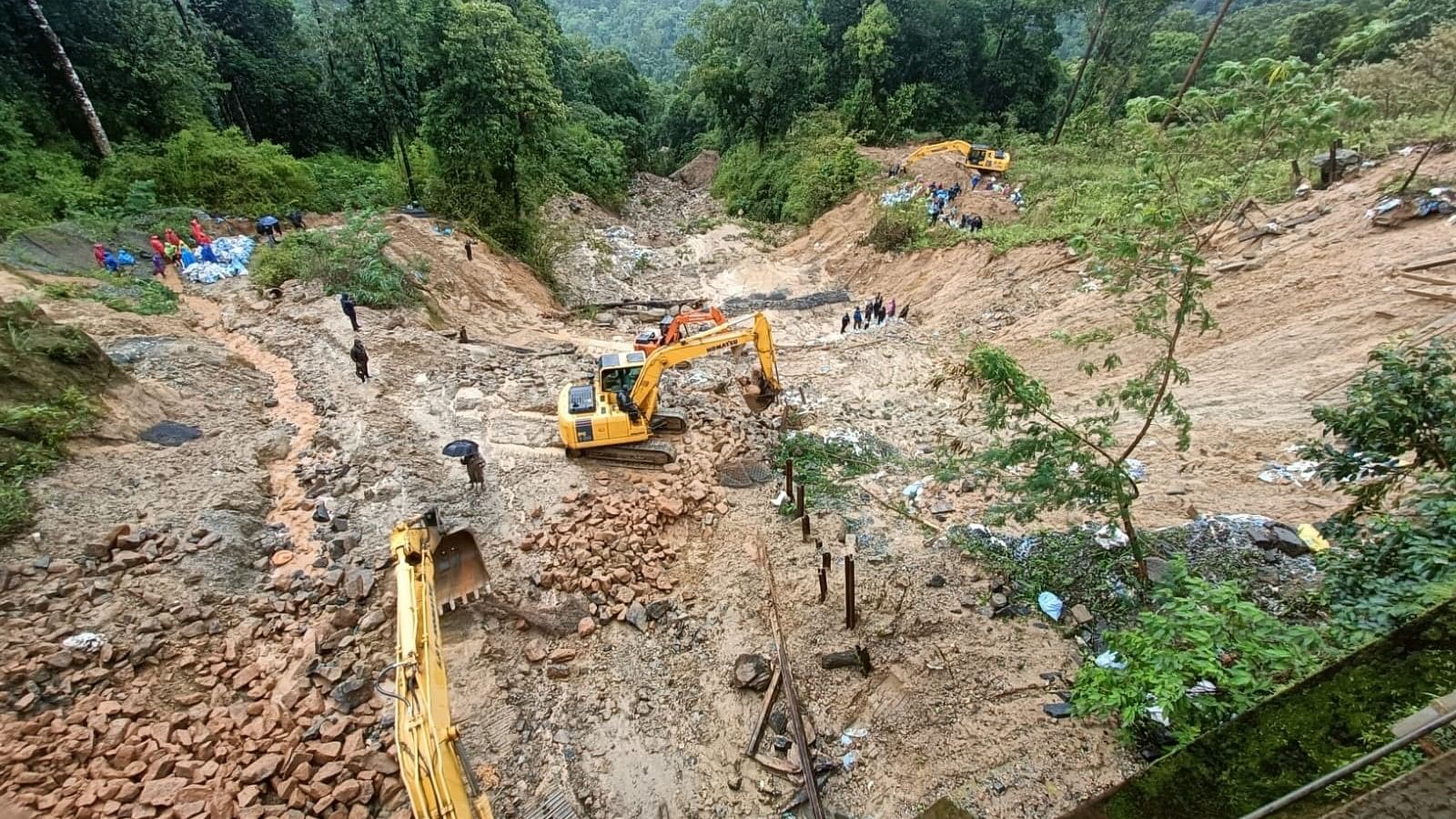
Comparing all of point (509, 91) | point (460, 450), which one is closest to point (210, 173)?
point (509, 91)

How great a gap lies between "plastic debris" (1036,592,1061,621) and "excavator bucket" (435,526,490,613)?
6712mm

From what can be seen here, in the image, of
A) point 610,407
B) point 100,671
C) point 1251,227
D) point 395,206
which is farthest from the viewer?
point 395,206

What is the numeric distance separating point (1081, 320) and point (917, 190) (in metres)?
11.5

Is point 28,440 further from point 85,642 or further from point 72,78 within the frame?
point 72,78

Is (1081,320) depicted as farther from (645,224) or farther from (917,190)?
(645,224)

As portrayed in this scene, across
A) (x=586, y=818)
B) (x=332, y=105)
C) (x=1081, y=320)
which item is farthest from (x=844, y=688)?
(x=332, y=105)

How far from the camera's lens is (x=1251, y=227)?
12.9 metres

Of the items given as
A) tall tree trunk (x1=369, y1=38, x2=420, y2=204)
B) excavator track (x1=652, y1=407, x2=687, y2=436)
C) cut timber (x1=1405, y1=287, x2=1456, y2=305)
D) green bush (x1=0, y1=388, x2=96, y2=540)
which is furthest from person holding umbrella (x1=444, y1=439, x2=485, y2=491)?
cut timber (x1=1405, y1=287, x2=1456, y2=305)

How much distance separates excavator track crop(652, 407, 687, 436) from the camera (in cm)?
1141

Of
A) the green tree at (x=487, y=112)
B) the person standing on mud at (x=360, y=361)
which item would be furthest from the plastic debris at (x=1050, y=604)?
the green tree at (x=487, y=112)

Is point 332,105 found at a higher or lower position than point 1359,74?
higher

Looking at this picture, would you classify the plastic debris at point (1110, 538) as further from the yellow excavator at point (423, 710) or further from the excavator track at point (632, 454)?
Result: the yellow excavator at point (423, 710)

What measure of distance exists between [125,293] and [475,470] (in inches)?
423

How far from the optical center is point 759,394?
13.1 m
